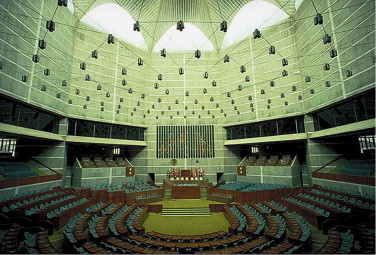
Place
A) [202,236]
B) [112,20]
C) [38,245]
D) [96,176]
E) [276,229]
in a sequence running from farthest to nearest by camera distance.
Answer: [112,20] → [96,176] → [202,236] → [276,229] → [38,245]

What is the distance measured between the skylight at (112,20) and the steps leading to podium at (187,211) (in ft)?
62.3

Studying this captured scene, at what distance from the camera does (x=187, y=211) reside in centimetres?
1466

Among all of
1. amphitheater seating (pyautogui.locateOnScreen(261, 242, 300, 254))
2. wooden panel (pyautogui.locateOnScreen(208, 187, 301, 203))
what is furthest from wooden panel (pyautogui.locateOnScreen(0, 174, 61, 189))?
amphitheater seating (pyautogui.locateOnScreen(261, 242, 300, 254))

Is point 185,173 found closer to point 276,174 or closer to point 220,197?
point 220,197

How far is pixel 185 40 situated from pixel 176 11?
11.8ft

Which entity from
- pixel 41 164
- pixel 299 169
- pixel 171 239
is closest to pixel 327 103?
pixel 299 169

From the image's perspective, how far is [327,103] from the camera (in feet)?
51.8

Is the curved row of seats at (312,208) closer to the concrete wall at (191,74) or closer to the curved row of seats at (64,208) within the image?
the concrete wall at (191,74)

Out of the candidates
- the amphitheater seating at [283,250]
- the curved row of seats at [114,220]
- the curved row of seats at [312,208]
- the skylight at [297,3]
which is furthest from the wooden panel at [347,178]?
the skylight at [297,3]

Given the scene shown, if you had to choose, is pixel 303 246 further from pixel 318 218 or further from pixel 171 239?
pixel 171 239

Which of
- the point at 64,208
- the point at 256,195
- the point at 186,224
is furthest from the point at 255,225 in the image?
the point at 64,208

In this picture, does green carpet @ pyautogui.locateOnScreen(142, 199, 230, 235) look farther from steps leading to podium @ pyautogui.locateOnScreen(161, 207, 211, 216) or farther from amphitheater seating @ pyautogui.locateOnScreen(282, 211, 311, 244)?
amphitheater seating @ pyautogui.locateOnScreen(282, 211, 311, 244)

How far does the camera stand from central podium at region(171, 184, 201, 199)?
18719 millimetres

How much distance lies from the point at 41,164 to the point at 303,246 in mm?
20319
